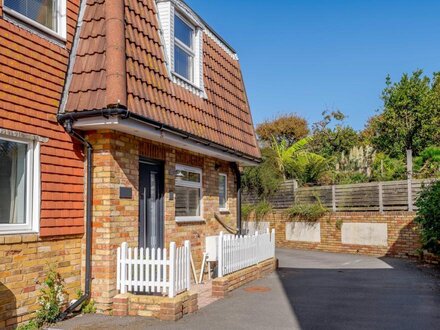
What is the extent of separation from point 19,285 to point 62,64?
3517mm

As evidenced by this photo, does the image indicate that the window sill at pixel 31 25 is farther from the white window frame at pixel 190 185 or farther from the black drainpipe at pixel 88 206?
the white window frame at pixel 190 185

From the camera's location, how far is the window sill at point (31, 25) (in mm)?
6374

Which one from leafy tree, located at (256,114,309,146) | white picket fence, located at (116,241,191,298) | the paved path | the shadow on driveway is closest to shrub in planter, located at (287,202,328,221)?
the shadow on driveway

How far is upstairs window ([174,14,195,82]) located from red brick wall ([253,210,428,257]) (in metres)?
10.1

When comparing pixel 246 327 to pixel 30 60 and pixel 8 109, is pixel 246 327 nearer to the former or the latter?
pixel 8 109

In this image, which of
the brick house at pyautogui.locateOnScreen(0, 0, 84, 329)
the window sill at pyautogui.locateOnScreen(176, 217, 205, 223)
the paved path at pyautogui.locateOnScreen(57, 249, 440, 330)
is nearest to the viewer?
the brick house at pyautogui.locateOnScreen(0, 0, 84, 329)

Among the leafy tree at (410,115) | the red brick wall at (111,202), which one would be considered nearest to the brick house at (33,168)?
the red brick wall at (111,202)

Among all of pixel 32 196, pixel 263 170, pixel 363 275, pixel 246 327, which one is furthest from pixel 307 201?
pixel 32 196

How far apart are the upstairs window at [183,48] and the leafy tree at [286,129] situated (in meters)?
25.4

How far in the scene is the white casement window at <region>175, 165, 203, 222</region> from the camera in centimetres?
973

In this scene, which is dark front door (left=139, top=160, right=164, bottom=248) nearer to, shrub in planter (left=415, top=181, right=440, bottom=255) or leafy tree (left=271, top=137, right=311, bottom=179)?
shrub in planter (left=415, top=181, right=440, bottom=255)

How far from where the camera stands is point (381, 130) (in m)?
27.5

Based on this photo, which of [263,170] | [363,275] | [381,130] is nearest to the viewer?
[363,275]

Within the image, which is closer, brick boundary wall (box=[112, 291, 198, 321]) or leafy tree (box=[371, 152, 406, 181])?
brick boundary wall (box=[112, 291, 198, 321])
